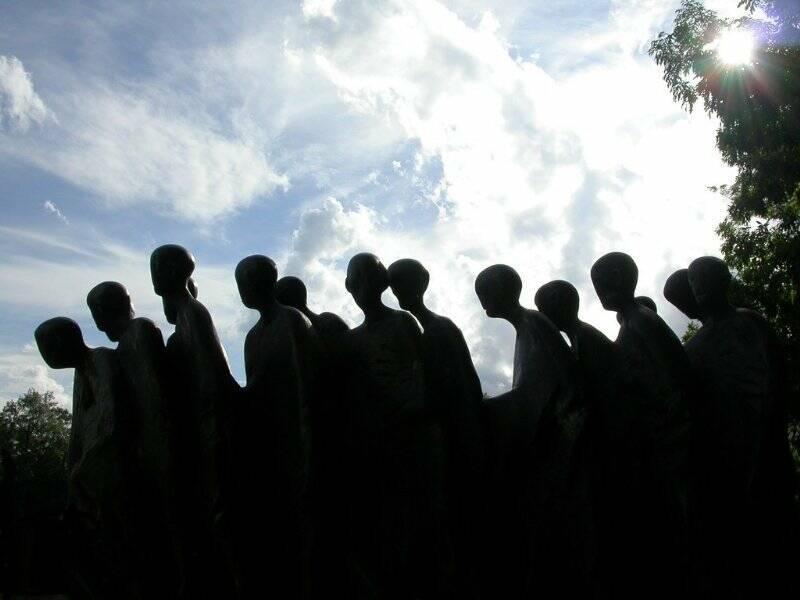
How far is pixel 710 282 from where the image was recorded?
652cm

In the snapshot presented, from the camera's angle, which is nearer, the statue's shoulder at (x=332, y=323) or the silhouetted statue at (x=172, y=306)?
the silhouetted statue at (x=172, y=306)

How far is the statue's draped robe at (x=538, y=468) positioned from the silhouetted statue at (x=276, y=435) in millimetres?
1554

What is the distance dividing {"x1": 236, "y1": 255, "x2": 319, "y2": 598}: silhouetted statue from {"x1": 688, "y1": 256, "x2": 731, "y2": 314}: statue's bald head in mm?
3347

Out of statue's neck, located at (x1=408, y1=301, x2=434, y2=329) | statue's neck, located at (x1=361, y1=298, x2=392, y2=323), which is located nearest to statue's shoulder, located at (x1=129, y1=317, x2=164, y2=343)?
statue's neck, located at (x1=361, y1=298, x2=392, y2=323)

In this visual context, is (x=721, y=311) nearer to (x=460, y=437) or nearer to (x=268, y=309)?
(x=460, y=437)

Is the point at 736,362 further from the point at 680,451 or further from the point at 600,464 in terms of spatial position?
the point at 600,464

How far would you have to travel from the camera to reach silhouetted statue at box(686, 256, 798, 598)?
577cm

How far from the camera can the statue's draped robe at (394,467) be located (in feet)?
18.4

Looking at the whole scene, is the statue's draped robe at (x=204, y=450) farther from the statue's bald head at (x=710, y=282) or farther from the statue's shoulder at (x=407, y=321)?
the statue's bald head at (x=710, y=282)

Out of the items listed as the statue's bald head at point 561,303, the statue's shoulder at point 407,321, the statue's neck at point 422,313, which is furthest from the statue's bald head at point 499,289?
A: the statue's shoulder at point 407,321

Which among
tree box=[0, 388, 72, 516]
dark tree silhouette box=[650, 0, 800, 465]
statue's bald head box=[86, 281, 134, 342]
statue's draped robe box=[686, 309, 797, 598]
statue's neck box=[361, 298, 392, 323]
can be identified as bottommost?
statue's draped robe box=[686, 309, 797, 598]

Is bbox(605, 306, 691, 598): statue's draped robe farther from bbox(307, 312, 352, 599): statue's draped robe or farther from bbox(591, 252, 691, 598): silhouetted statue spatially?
bbox(307, 312, 352, 599): statue's draped robe

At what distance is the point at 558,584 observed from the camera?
558cm

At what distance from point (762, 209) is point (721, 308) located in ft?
59.7
